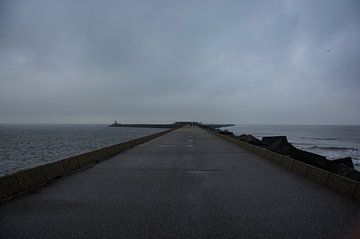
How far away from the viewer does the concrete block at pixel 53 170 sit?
905 centimetres

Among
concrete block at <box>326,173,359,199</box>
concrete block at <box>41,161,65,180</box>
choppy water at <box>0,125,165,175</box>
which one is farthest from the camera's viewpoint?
choppy water at <box>0,125,165,175</box>

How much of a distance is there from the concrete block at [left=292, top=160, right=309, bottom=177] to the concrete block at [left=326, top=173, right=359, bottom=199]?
165 cm

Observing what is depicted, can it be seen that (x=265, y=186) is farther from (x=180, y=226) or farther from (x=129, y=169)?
(x=129, y=169)

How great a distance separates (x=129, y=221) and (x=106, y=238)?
29.9 inches

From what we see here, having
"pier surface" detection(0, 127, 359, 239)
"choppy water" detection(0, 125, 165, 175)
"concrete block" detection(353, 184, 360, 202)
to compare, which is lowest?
"choppy water" detection(0, 125, 165, 175)

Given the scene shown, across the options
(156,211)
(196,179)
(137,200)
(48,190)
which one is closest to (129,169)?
(196,179)

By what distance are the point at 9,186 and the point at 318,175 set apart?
7420mm

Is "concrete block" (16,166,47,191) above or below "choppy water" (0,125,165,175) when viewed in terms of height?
above

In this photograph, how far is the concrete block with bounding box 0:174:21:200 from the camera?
6.73 metres

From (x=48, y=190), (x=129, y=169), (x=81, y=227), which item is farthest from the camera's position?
(x=129, y=169)

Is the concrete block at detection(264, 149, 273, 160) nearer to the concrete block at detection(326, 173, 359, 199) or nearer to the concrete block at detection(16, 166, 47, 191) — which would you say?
the concrete block at detection(326, 173, 359, 199)

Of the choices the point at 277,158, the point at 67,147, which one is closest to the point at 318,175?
the point at 277,158

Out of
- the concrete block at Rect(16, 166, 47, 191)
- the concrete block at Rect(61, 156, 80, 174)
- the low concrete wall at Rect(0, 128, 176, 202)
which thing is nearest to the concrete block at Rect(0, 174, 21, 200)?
the low concrete wall at Rect(0, 128, 176, 202)

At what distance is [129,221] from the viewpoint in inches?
203
